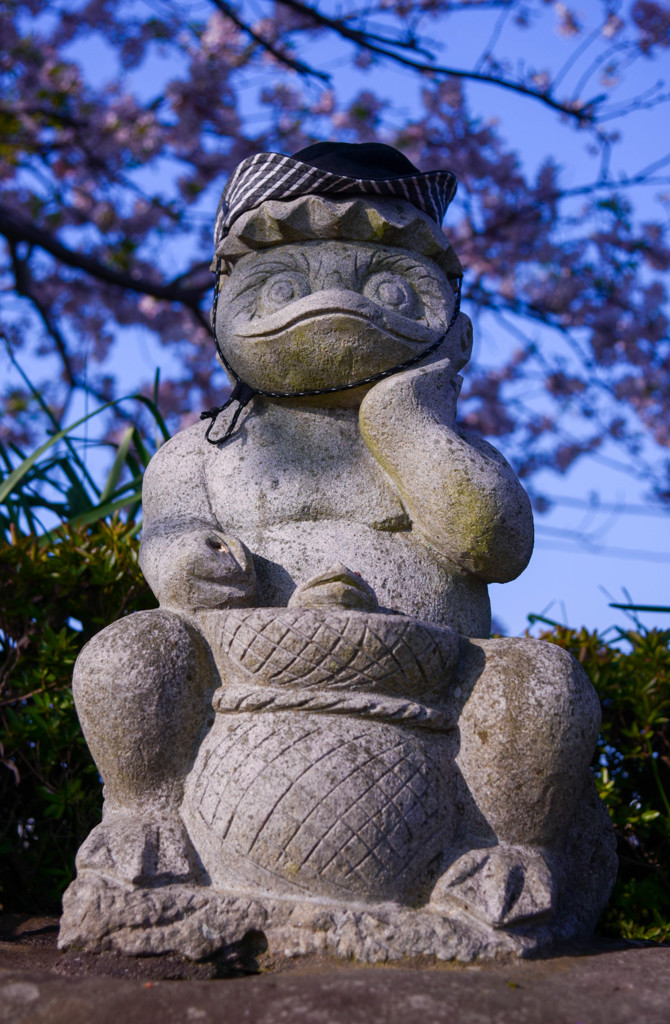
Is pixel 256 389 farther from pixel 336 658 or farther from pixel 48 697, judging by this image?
pixel 48 697

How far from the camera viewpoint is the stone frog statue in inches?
82.0

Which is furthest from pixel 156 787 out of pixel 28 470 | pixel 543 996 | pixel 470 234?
pixel 470 234

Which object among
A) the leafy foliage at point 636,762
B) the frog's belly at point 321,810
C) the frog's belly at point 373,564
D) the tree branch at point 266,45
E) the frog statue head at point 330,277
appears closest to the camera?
the frog's belly at point 321,810

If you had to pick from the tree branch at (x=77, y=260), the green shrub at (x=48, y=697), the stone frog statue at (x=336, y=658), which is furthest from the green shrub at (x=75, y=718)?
the tree branch at (x=77, y=260)

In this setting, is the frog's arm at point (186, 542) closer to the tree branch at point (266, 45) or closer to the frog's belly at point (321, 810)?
the frog's belly at point (321, 810)

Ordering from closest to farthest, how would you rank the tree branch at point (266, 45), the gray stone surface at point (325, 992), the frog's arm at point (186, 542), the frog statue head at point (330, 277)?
the gray stone surface at point (325, 992)
the frog's arm at point (186, 542)
the frog statue head at point (330, 277)
the tree branch at point (266, 45)

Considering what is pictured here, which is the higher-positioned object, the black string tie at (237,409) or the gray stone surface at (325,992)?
the black string tie at (237,409)

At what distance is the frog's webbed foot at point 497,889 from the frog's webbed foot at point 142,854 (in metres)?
0.53

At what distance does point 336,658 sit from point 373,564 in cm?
36

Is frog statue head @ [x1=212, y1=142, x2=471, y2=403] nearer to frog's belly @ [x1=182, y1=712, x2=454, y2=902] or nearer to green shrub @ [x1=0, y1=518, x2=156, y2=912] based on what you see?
frog's belly @ [x1=182, y1=712, x2=454, y2=902]

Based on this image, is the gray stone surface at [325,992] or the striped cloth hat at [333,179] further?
the striped cloth hat at [333,179]

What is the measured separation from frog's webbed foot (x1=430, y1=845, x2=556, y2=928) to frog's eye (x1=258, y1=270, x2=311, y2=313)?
4.76ft

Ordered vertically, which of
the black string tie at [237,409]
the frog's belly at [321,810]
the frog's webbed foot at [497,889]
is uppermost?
the black string tie at [237,409]

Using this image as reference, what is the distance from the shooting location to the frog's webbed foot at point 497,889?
208 cm
